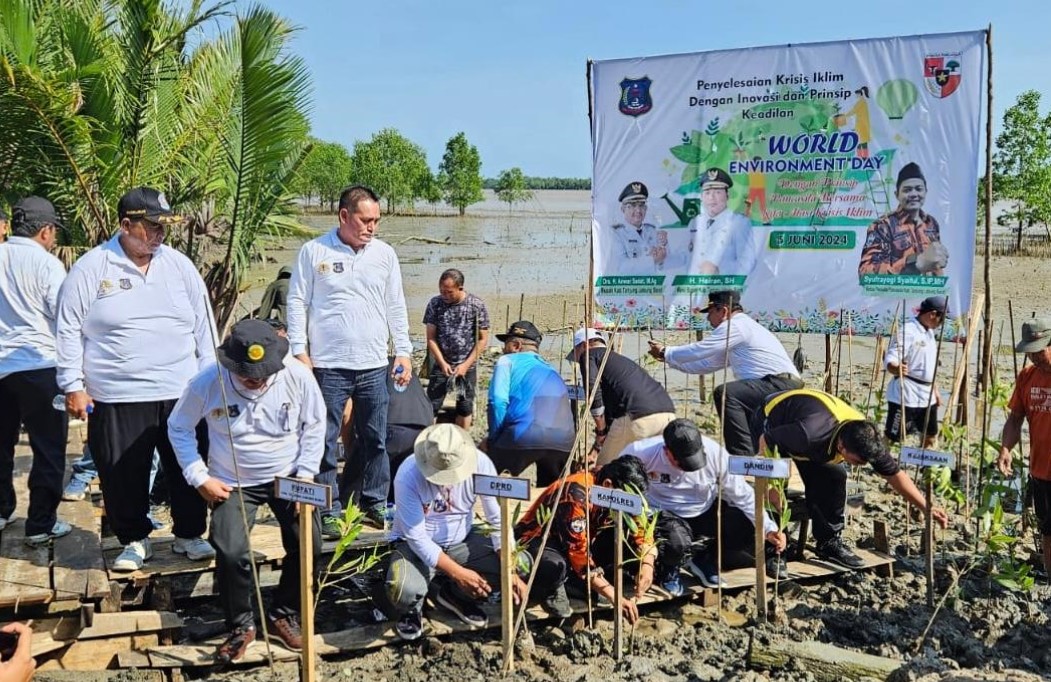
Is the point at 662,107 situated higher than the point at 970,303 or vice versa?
the point at 662,107

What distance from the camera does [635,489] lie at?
14.1ft

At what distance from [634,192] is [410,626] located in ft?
12.4

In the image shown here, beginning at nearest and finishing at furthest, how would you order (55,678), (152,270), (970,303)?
(55,678) → (152,270) → (970,303)

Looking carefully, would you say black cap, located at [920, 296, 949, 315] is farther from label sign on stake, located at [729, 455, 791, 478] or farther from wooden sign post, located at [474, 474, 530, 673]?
wooden sign post, located at [474, 474, 530, 673]

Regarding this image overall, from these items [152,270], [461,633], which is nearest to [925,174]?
[461,633]

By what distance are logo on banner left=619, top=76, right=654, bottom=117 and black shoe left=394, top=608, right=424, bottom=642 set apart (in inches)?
159

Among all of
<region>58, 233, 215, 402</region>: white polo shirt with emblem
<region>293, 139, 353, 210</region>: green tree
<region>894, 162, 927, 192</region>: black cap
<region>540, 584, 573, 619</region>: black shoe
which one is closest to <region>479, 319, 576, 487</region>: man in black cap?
<region>540, 584, 573, 619</region>: black shoe

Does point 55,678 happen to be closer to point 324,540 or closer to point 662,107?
point 324,540

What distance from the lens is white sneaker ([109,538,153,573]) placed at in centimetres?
427

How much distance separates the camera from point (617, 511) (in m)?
3.96

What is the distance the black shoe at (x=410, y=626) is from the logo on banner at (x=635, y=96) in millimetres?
4035

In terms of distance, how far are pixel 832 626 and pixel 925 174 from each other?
10.3 feet

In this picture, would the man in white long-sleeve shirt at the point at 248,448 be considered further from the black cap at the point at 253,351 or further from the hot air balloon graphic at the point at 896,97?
the hot air balloon graphic at the point at 896,97

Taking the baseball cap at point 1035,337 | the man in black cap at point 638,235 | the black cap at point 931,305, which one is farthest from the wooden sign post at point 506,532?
the black cap at point 931,305
